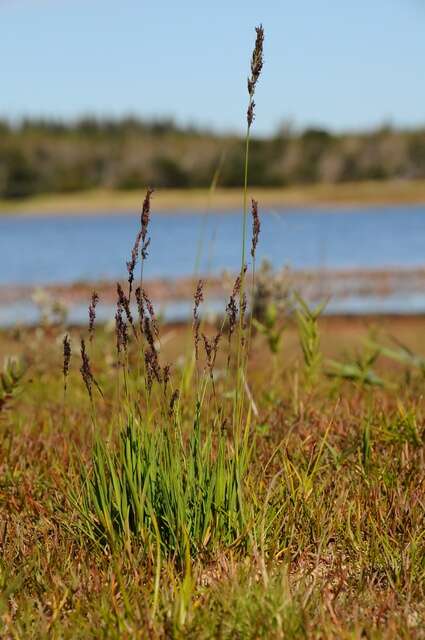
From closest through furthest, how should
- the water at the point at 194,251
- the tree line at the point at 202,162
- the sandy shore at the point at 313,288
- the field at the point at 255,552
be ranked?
1. the field at the point at 255,552
2. the sandy shore at the point at 313,288
3. the water at the point at 194,251
4. the tree line at the point at 202,162

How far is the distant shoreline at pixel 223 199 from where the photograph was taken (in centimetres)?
7031

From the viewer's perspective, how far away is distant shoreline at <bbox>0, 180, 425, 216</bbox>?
70.3 meters

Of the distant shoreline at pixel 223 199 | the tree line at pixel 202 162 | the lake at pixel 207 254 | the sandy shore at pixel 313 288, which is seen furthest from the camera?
the tree line at pixel 202 162

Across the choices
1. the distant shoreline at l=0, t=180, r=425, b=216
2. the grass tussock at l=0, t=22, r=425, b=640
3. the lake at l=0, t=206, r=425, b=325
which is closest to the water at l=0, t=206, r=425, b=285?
the lake at l=0, t=206, r=425, b=325

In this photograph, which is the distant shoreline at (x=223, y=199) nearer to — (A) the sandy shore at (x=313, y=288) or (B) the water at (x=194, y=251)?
(B) the water at (x=194, y=251)

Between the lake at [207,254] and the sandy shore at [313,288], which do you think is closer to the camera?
the lake at [207,254]

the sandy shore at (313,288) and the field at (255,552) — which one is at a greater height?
the field at (255,552)

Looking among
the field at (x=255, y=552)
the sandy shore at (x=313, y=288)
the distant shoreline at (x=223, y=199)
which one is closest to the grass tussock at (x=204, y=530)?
the field at (x=255, y=552)

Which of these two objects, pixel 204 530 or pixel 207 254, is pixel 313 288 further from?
pixel 204 530

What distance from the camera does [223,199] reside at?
70.1m

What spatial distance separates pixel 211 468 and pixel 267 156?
8653cm

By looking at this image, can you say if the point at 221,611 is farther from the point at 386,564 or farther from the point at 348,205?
the point at 348,205

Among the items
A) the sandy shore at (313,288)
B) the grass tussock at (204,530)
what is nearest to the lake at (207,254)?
the sandy shore at (313,288)

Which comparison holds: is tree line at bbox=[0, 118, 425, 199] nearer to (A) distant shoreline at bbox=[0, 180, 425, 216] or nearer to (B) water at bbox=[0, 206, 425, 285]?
(A) distant shoreline at bbox=[0, 180, 425, 216]
